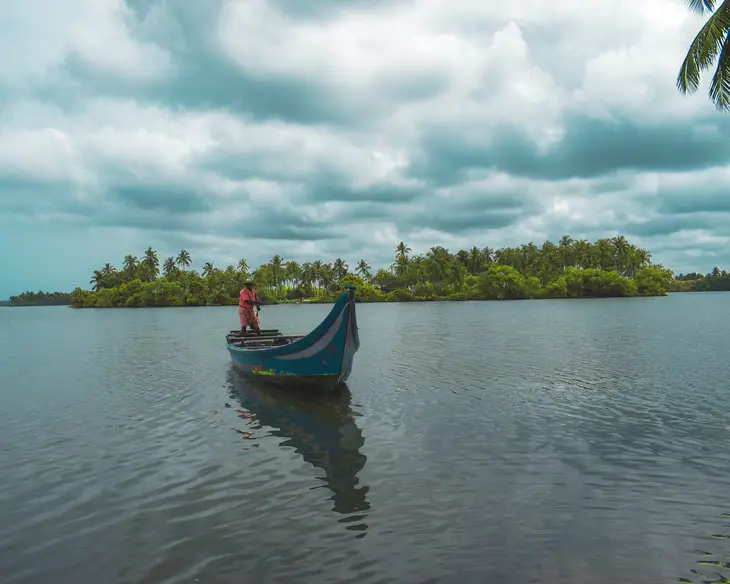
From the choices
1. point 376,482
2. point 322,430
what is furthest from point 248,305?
point 376,482

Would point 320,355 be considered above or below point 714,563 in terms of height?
above

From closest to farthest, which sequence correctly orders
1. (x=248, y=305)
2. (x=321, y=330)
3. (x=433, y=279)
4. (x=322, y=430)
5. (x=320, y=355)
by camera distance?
1. (x=322, y=430)
2. (x=321, y=330)
3. (x=320, y=355)
4. (x=248, y=305)
5. (x=433, y=279)

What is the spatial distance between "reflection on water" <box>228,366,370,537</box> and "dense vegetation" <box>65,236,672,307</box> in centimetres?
12810

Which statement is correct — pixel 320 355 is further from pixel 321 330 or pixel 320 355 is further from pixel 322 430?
pixel 322 430

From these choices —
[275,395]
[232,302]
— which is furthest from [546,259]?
[275,395]

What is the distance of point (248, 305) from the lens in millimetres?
23797

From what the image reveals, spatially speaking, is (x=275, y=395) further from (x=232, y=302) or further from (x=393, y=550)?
(x=232, y=302)

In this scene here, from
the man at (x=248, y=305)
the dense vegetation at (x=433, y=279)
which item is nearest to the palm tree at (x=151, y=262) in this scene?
the dense vegetation at (x=433, y=279)

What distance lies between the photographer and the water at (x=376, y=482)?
6.73 meters

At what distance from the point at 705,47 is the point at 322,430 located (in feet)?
59.6

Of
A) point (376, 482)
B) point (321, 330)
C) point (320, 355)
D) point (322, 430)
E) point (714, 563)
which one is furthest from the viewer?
point (320, 355)

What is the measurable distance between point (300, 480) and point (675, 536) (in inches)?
238

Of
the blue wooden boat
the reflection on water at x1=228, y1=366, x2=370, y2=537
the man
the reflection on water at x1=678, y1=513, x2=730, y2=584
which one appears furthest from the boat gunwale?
the reflection on water at x1=678, y1=513, x2=730, y2=584

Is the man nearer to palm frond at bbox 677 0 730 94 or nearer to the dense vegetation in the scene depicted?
palm frond at bbox 677 0 730 94
